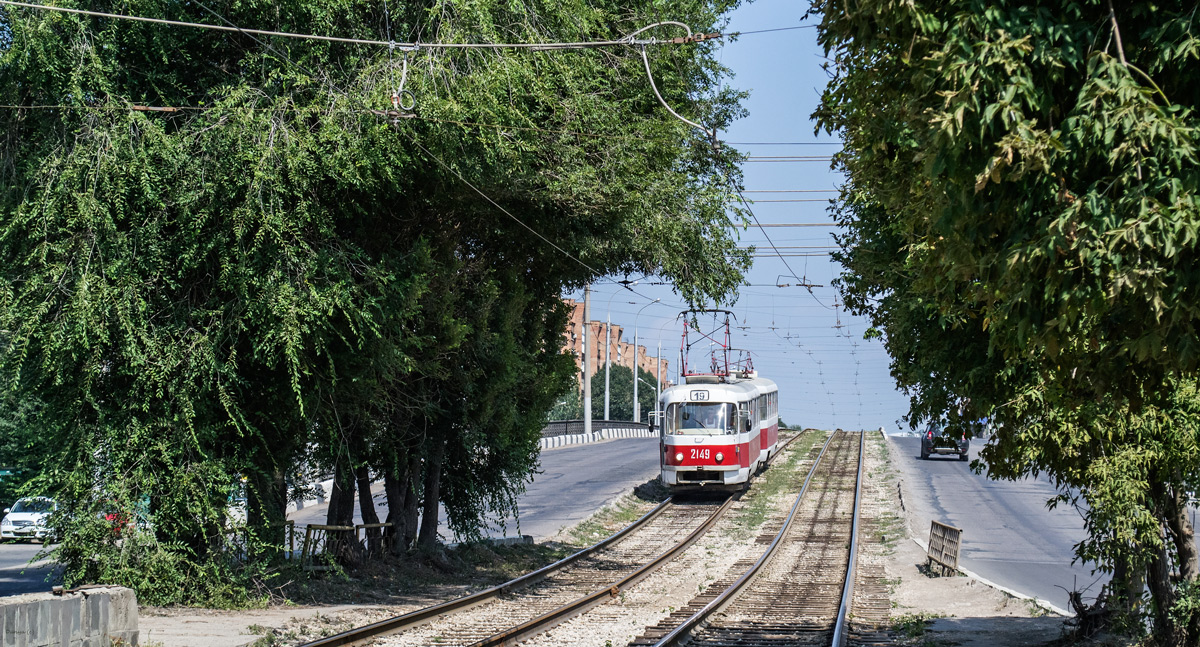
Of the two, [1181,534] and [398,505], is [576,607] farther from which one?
[1181,534]

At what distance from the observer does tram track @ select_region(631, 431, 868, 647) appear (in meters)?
12.8

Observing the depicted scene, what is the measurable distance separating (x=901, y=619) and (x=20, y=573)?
17.8m

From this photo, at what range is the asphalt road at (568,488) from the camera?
26562mm

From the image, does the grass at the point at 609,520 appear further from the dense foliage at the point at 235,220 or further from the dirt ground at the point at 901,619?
the dense foliage at the point at 235,220

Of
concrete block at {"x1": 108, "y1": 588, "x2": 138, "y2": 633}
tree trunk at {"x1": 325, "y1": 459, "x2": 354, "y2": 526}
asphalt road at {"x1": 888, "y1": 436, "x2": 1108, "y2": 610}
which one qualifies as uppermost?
tree trunk at {"x1": 325, "y1": 459, "x2": 354, "y2": 526}

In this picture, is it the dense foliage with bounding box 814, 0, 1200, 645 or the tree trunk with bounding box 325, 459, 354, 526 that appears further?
the tree trunk with bounding box 325, 459, 354, 526

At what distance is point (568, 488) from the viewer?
35375mm

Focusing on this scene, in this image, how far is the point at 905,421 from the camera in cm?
1113

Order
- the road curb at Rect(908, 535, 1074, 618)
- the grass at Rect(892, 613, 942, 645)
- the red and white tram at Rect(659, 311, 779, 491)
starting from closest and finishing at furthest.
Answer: the grass at Rect(892, 613, 942, 645), the road curb at Rect(908, 535, 1074, 618), the red and white tram at Rect(659, 311, 779, 491)

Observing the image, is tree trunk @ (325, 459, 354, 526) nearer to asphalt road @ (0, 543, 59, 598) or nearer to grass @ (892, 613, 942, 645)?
asphalt road @ (0, 543, 59, 598)

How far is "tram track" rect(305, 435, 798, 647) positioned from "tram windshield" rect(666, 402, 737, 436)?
14.1 feet

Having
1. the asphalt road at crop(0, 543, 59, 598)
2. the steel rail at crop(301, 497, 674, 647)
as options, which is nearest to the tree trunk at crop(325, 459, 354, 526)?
the steel rail at crop(301, 497, 674, 647)

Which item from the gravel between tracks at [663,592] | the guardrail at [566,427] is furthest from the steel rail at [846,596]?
the guardrail at [566,427]

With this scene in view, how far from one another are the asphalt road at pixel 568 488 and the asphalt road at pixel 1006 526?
9367mm
